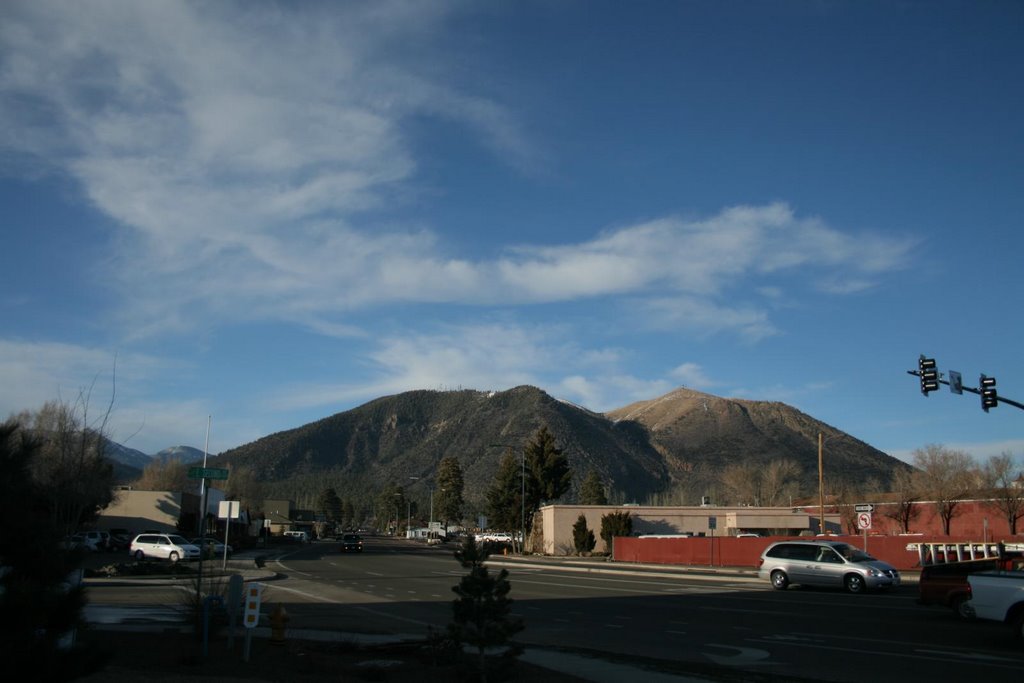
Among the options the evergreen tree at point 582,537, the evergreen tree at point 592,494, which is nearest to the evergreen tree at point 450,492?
the evergreen tree at point 592,494

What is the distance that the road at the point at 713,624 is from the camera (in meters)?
13.1

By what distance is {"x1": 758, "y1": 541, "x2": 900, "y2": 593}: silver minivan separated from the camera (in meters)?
29.3

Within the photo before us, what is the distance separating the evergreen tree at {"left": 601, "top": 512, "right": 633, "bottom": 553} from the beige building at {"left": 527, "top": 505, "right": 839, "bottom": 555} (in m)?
3.52

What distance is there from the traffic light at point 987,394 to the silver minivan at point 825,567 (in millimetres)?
6501

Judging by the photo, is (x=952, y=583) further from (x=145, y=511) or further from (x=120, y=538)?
(x=145, y=511)

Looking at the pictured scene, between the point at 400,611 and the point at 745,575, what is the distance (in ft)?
73.2

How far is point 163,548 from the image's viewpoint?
45906mm

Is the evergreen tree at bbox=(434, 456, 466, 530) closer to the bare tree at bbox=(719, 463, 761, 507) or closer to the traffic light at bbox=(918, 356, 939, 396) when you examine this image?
the bare tree at bbox=(719, 463, 761, 507)

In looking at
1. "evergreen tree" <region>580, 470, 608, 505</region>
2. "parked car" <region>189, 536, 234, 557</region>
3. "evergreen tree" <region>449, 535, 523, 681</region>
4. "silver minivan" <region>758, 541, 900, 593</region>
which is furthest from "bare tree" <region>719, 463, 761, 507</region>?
"evergreen tree" <region>449, 535, 523, 681</region>

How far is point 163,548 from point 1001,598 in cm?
Result: 4181

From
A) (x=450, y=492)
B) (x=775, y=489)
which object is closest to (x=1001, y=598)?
(x=775, y=489)

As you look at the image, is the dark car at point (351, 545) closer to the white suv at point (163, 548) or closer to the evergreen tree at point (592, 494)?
the white suv at point (163, 548)

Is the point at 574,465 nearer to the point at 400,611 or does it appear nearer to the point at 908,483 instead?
the point at 908,483

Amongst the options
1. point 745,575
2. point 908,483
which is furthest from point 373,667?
point 908,483
